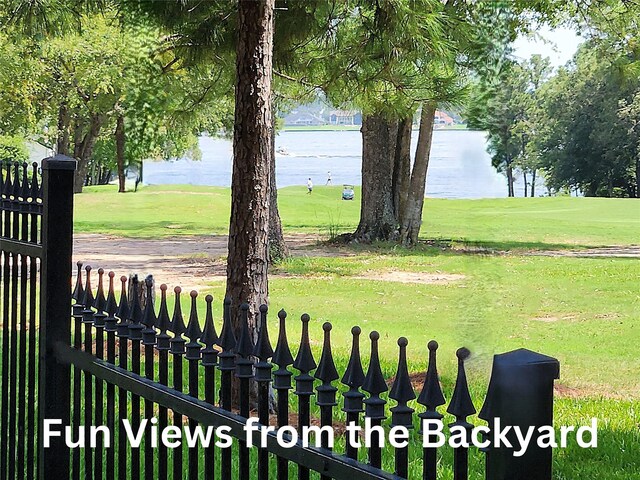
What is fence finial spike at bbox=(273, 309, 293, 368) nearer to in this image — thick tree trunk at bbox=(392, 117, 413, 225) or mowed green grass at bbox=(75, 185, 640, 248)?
mowed green grass at bbox=(75, 185, 640, 248)

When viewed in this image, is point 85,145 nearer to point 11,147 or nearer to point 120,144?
point 11,147

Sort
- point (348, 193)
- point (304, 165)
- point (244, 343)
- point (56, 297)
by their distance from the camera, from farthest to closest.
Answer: point (304, 165) < point (348, 193) < point (56, 297) < point (244, 343)

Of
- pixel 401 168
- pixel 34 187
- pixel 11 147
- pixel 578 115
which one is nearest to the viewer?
pixel 34 187

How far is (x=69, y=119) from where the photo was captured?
2722cm

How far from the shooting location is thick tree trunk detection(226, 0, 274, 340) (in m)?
4.13

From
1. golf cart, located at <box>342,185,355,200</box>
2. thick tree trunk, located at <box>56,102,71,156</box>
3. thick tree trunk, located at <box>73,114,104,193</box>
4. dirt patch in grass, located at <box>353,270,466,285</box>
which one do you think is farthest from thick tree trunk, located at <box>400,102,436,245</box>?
thick tree trunk, located at <box>56,102,71,156</box>

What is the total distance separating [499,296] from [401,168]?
3560mm

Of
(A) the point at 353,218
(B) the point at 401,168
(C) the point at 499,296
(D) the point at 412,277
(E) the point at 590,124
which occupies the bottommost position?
(C) the point at 499,296

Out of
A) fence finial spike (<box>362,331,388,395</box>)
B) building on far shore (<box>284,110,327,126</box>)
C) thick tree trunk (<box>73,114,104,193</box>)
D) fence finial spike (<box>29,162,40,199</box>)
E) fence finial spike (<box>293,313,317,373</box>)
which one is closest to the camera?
fence finial spike (<box>362,331,388,395</box>)

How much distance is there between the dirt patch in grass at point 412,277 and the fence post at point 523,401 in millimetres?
10658

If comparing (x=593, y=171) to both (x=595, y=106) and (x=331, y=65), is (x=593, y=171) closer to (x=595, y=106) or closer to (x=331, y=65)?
(x=595, y=106)

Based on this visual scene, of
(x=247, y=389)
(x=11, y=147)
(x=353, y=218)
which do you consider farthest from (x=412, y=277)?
(x=11, y=147)

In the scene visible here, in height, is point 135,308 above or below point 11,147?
below

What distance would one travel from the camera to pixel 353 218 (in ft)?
72.8
